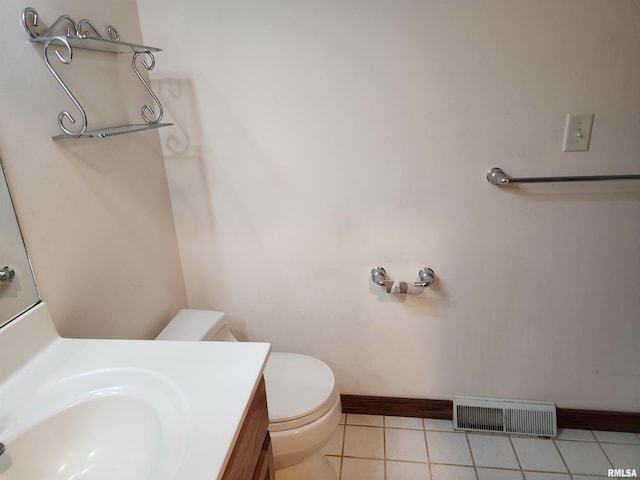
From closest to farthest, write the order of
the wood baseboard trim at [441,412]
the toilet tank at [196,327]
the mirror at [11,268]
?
the mirror at [11,268]
the toilet tank at [196,327]
the wood baseboard trim at [441,412]

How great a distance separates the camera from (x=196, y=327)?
1.45 meters

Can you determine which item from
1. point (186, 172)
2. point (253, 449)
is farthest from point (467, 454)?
point (186, 172)

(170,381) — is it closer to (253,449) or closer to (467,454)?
(253,449)

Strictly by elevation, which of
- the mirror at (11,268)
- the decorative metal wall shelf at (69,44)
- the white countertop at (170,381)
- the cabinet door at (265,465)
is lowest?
the cabinet door at (265,465)

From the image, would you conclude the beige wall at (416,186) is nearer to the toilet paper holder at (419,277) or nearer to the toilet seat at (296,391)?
the toilet paper holder at (419,277)

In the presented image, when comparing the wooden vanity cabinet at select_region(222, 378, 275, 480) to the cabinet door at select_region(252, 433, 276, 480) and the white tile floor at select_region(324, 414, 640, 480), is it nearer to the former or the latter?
the cabinet door at select_region(252, 433, 276, 480)

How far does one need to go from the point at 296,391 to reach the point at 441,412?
0.77 meters

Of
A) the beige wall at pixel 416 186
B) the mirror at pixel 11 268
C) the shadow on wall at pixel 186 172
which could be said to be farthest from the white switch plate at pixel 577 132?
the mirror at pixel 11 268

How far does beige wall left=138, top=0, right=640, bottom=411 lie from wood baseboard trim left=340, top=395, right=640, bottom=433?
0.04 metres

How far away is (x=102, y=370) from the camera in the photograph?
892mm

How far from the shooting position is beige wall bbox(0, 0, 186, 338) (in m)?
0.93

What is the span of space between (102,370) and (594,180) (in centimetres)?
156

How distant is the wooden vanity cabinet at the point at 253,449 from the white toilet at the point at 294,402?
23 cm

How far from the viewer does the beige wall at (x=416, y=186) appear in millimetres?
1322
